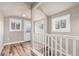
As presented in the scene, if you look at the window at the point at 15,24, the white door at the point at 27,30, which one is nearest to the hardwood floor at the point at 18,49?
the white door at the point at 27,30

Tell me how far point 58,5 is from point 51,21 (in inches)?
10.1

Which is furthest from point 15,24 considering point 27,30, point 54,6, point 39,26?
point 54,6

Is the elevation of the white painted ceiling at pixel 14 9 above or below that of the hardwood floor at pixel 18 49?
above

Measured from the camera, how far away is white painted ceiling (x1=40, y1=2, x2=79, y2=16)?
55.1 inches

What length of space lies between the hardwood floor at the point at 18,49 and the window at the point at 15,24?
0.24 m

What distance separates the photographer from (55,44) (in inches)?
56.8

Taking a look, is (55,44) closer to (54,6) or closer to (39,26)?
(39,26)

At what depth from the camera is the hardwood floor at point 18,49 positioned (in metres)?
1.43

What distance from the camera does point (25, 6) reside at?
1.46m

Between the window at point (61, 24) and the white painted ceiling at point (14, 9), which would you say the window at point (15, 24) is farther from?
the window at point (61, 24)

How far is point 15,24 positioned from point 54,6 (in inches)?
25.2

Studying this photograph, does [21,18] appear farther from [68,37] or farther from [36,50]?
[68,37]

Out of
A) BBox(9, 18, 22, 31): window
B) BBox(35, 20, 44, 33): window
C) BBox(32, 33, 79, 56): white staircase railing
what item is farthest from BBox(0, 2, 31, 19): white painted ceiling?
BBox(32, 33, 79, 56): white staircase railing

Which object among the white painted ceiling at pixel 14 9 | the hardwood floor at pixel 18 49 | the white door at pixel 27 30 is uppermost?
the white painted ceiling at pixel 14 9
